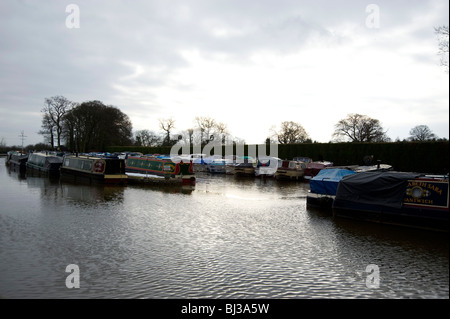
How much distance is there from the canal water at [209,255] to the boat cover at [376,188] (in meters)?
0.99

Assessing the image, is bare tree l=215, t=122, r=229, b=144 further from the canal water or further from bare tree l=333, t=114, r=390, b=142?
the canal water

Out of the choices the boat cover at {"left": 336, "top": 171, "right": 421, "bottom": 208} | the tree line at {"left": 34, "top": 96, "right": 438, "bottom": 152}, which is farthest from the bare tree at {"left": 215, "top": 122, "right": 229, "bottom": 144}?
the boat cover at {"left": 336, "top": 171, "right": 421, "bottom": 208}

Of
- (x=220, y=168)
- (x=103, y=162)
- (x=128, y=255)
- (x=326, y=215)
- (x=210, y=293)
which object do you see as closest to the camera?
(x=210, y=293)

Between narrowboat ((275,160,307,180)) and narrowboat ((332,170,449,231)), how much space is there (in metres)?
16.3

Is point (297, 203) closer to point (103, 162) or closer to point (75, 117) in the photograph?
point (103, 162)

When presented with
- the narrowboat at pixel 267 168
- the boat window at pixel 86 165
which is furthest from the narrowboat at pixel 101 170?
the narrowboat at pixel 267 168

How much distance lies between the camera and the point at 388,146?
33.2 meters

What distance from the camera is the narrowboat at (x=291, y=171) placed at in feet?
99.2

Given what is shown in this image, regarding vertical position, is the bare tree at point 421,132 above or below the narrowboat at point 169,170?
above

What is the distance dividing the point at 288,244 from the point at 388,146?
2774 cm

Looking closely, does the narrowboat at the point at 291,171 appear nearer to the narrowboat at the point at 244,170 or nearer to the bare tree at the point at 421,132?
the narrowboat at the point at 244,170

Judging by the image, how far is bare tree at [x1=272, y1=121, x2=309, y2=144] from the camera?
74688 millimetres

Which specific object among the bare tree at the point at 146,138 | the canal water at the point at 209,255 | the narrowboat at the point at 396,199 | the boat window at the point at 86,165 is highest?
the bare tree at the point at 146,138

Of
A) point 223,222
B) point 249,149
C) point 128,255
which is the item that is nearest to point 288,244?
point 223,222
